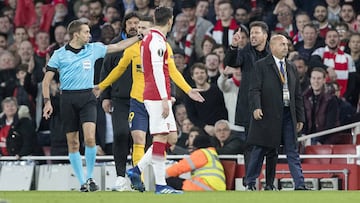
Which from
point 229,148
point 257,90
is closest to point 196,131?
point 229,148

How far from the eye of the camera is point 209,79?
73.9 feet

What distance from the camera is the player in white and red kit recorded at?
1491 centimetres

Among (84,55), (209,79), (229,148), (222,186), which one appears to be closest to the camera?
(84,55)

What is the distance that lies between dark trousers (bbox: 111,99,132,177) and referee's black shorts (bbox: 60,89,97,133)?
419 mm

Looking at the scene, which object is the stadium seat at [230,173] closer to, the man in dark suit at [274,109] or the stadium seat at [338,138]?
the stadium seat at [338,138]

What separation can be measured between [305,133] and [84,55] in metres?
5.69

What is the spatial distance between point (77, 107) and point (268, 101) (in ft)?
8.28

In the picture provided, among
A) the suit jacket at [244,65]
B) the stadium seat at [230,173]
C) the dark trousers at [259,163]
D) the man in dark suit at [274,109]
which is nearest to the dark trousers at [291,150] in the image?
the man in dark suit at [274,109]

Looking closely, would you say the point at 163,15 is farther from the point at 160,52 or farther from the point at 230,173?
the point at 230,173

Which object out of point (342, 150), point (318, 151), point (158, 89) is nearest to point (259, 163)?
point (158, 89)

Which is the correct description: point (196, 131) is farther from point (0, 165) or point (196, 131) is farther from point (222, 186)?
point (0, 165)

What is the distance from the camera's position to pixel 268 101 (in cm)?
1700

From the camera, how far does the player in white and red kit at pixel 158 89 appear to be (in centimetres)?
1491

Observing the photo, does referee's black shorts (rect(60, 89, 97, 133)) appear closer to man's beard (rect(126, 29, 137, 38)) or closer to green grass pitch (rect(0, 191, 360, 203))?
man's beard (rect(126, 29, 137, 38))
